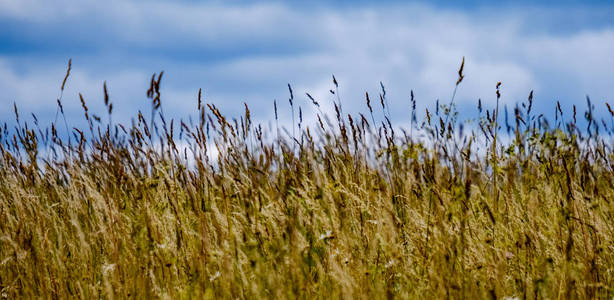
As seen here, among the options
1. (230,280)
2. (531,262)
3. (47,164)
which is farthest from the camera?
(47,164)

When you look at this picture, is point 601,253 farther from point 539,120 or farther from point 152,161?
point 152,161

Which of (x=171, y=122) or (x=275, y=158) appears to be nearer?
(x=171, y=122)

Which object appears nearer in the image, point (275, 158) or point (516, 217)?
point (516, 217)

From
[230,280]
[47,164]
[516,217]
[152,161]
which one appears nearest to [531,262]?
[516,217]

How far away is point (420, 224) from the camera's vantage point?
2.49 m

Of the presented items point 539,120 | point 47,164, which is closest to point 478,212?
point 539,120

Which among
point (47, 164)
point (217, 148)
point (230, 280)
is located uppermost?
point (47, 164)

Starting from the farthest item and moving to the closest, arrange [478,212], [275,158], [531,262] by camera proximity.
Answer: [275,158] < [478,212] < [531,262]

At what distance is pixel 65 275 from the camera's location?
99.1 inches

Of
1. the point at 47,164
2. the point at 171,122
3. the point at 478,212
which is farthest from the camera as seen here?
the point at 47,164

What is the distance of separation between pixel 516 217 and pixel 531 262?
39 cm

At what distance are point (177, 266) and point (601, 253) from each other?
2.28 m

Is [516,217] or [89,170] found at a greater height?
[89,170]

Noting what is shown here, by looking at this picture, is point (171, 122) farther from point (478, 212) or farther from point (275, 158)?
point (478, 212)
